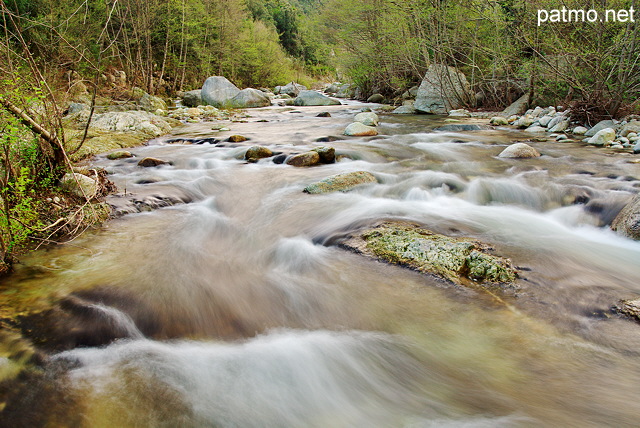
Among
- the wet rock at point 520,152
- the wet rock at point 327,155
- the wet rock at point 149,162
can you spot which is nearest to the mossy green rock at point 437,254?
the wet rock at point 327,155

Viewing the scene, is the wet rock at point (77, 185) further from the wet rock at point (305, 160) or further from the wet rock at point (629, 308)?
the wet rock at point (629, 308)

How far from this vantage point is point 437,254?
3018 millimetres

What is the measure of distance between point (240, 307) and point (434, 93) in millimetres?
14937

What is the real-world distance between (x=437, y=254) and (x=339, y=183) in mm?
2525

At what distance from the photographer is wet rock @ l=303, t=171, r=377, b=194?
526 centimetres

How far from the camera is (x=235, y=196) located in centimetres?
562

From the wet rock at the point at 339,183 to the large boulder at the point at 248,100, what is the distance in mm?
15764

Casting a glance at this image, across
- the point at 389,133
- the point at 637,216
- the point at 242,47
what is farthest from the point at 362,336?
the point at 242,47

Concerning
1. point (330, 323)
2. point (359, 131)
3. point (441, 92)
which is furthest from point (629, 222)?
point (441, 92)

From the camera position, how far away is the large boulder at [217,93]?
19516 millimetres

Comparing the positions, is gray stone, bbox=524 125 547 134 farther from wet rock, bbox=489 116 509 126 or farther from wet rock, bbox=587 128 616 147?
wet rock, bbox=587 128 616 147

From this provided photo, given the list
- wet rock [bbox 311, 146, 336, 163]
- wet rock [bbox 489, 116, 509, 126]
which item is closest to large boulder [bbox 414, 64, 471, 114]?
wet rock [bbox 489, 116, 509, 126]

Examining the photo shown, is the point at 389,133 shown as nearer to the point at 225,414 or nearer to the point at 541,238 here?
the point at 541,238

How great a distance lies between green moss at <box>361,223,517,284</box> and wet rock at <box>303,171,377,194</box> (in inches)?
71.5
